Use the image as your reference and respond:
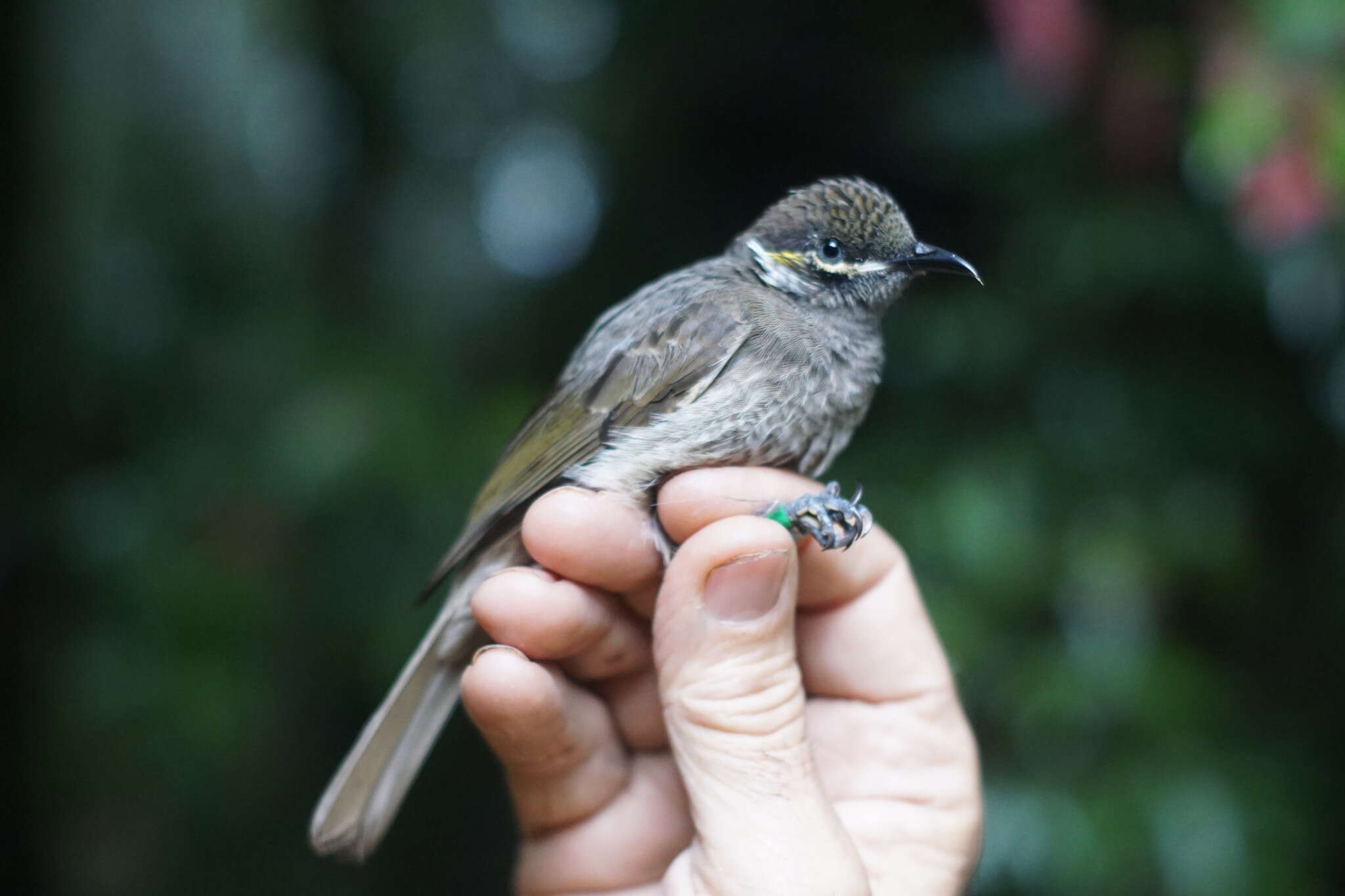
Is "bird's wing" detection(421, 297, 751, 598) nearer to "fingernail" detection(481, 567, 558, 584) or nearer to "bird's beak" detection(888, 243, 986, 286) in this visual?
"fingernail" detection(481, 567, 558, 584)

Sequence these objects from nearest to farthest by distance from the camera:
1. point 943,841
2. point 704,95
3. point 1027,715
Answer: point 943,841
point 1027,715
point 704,95

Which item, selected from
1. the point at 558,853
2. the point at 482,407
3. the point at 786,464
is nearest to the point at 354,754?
the point at 558,853

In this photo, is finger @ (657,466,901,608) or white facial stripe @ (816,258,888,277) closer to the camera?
finger @ (657,466,901,608)

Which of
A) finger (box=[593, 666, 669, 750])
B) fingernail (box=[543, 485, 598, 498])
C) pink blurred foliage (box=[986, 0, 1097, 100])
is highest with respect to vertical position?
pink blurred foliage (box=[986, 0, 1097, 100])

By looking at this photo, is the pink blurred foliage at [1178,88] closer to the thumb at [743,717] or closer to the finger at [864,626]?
the finger at [864,626]

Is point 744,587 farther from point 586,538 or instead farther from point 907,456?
point 907,456

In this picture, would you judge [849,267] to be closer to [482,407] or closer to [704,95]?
[482,407]

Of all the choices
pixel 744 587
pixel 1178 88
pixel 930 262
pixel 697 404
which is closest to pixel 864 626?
pixel 744 587

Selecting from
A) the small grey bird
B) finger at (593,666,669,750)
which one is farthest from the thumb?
finger at (593,666,669,750)
